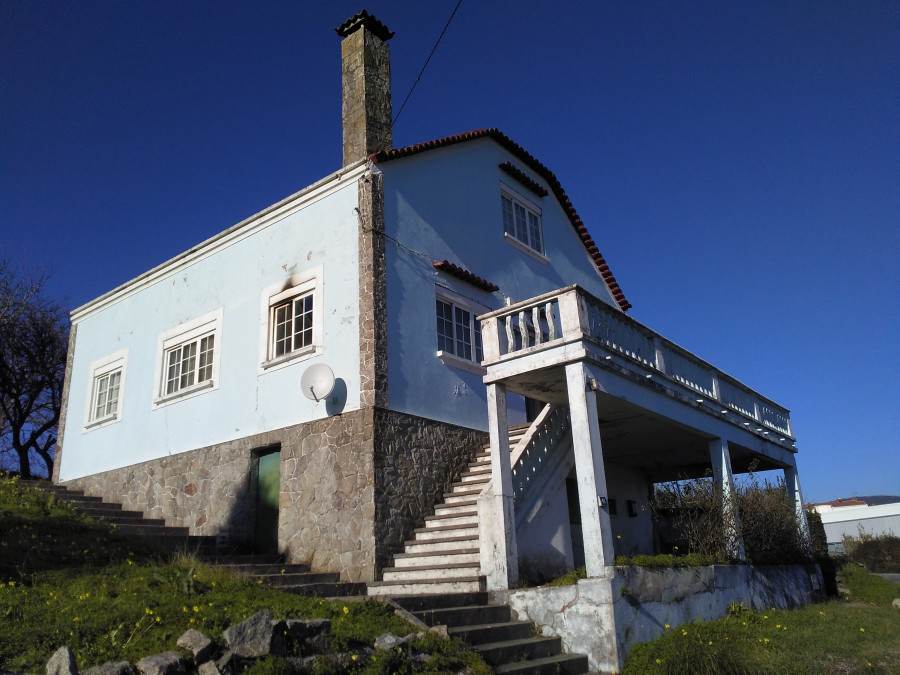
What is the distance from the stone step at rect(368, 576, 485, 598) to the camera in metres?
8.57

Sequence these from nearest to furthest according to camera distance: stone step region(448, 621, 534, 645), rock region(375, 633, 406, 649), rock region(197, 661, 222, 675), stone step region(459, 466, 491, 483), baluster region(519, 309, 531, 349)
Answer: rock region(197, 661, 222, 675) < rock region(375, 633, 406, 649) < stone step region(448, 621, 534, 645) < baluster region(519, 309, 531, 349) < stone step region(459, 466, 491, 483)

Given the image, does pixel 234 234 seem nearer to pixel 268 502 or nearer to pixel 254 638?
pixel 268 502

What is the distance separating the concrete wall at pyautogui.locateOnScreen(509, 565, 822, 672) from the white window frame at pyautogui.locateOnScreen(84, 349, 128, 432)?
11.6 m

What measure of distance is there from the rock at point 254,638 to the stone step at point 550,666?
230 centimetres

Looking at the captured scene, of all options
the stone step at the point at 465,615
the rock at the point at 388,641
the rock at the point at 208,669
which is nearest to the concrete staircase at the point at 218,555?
the stone step at the point at 465,615

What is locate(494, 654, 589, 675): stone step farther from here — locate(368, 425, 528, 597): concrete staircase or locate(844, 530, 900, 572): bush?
locate(844, 530, 900, 572): bush

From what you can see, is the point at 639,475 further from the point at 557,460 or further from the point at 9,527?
the point at 9,527

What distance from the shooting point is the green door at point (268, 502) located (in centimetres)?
1204

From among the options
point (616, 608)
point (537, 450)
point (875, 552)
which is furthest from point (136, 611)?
point (875, 552)

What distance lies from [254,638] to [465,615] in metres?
2.82

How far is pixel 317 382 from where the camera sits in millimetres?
11273

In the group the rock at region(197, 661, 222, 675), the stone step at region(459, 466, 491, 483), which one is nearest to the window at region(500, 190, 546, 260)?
the stone step at region(459, 466, 491, 483)

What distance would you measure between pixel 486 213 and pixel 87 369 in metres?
10.7

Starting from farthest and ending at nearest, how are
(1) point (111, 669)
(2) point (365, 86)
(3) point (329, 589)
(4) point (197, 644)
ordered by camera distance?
(2) point (365, 86)
(3) point (329, 589)
(4) point (197, 644)
(1) point (111, 669)
